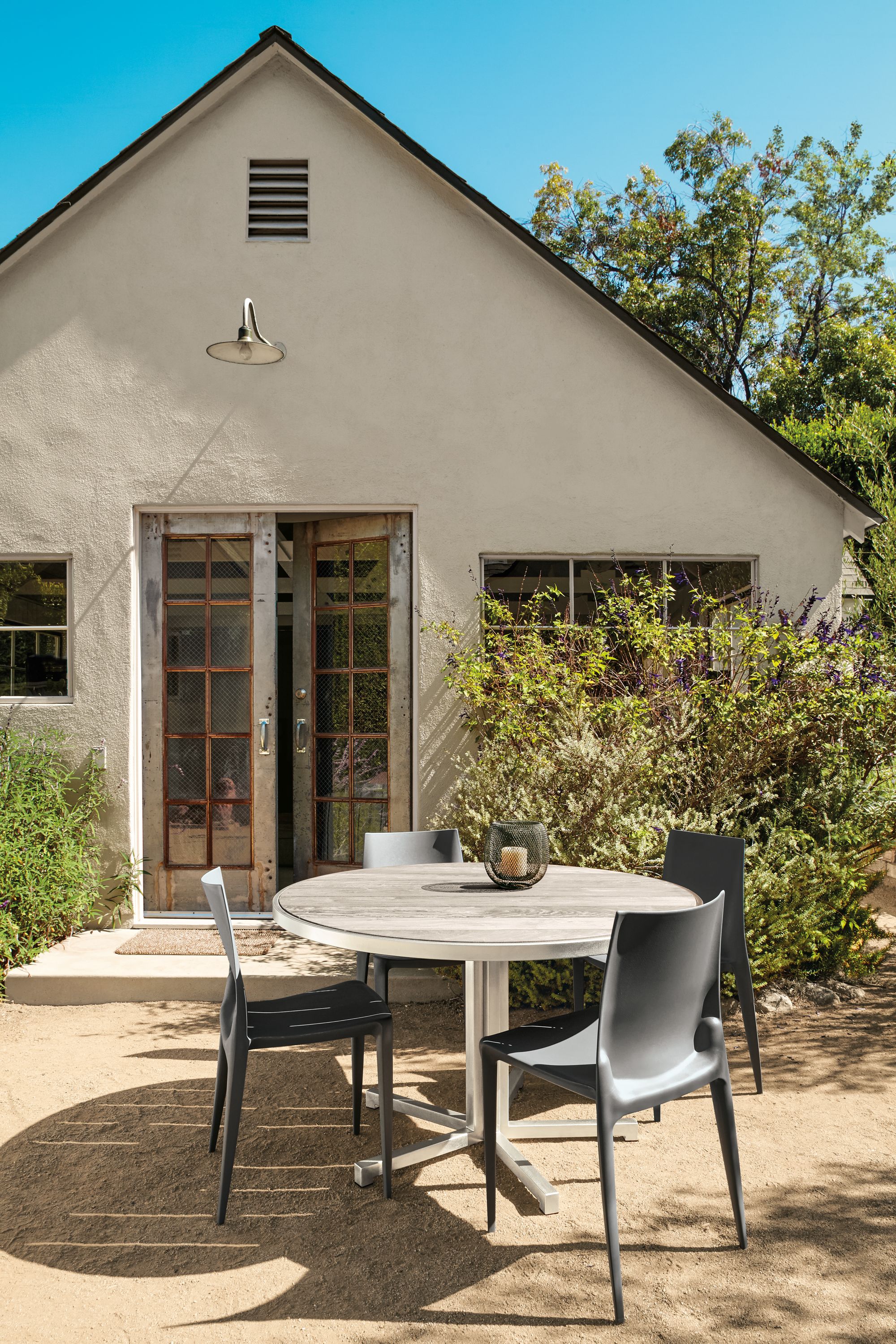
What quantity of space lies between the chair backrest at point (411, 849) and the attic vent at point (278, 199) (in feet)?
12.9

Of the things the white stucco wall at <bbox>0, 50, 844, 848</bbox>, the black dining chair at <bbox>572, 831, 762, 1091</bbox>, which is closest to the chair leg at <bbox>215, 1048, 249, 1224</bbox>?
the black dining chair at <bbox>572, 831, 762, 1091</bbox>

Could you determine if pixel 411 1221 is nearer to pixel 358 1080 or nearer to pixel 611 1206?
pixel 358 1080

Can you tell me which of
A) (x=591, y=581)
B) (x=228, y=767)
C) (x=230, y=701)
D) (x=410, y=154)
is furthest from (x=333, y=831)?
(x=410, y=154)

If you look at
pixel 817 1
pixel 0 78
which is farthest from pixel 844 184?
pixel 0 78

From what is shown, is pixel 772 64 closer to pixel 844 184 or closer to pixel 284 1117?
pixel 844 184

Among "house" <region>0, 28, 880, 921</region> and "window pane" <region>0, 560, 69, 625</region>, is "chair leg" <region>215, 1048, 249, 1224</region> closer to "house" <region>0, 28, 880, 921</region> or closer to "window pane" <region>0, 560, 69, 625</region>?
"house" <region>0, 28, 880, 921</region>

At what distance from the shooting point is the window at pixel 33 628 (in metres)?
5.82

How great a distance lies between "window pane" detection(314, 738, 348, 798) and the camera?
6.05 meters

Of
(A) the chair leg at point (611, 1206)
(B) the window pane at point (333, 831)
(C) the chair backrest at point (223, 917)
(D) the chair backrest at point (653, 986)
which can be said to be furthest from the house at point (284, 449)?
(A) the chair leg at point (611, 1206)

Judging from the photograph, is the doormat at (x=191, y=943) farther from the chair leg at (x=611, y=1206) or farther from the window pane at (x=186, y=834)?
the chair leg at (x=611, y=1206)

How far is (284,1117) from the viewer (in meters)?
3.46

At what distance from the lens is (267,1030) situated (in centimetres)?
280

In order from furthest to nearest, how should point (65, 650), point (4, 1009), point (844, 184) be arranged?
point (844, 184) < point (65, 650) < point (4, 1009)

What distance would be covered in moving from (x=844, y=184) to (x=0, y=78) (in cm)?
1562
